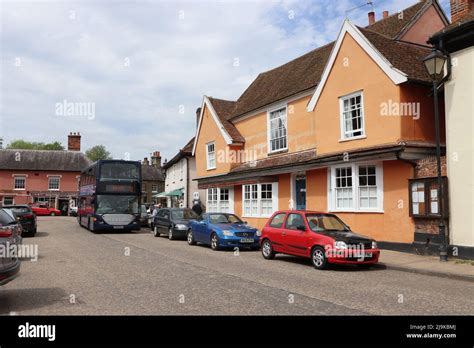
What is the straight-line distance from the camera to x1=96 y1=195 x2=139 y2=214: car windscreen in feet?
76.7

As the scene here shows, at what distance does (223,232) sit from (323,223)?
4602mm

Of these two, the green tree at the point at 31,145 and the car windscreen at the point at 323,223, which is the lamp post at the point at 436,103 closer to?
the car windscreen at the point at 323,223

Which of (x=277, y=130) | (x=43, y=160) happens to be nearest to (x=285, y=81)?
(x=277, y=130)

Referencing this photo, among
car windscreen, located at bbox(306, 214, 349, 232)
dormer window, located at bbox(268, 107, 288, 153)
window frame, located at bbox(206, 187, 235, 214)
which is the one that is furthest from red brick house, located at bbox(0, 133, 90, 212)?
car windscreen, located at bbox(306, 214, 349, 232)

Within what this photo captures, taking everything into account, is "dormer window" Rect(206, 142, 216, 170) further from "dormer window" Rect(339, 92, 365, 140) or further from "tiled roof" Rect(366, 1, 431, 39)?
"tiled roof" Rect(366, 1, 431, 39)

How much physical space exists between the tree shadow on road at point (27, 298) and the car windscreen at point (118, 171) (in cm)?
1548

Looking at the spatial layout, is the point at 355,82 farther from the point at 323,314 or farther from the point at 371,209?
the point at 323,314

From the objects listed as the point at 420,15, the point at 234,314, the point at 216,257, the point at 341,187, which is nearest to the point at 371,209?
the point at 341,187

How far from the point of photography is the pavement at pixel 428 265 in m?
9.91

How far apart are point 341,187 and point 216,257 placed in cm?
586

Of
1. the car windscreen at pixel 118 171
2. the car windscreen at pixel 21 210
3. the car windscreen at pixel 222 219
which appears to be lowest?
the car windscreen at pixel 222 219

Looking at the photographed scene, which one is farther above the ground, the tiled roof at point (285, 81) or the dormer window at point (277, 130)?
the tiled roof at point (285, 81)

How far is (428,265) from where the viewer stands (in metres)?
11.1

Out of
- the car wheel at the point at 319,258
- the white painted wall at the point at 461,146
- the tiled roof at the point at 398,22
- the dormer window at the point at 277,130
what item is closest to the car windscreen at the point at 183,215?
the dormer window at the point at 277,130
